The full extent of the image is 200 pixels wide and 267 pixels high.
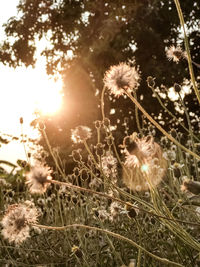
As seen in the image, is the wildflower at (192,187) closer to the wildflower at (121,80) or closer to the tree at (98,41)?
the wildflower at (121,80)

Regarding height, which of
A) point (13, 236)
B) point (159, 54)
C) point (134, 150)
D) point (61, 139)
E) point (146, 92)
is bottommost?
point (13, 236)

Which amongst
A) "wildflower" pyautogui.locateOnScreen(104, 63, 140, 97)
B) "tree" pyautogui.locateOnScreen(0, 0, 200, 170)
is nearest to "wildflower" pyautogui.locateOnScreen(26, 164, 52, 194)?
"wildflower" pyautogui.locateOnScreen(104, 63, 140, 97)

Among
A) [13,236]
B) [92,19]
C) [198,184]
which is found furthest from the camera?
[92,19]

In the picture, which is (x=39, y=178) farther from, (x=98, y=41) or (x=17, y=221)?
(x=98, y=41)

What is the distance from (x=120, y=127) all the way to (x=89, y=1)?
5632 mm

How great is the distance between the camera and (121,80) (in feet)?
4.94

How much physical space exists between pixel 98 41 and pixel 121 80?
49.0 ft

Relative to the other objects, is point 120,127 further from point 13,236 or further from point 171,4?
point 13,236

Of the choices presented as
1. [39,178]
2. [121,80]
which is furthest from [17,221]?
[121,80]

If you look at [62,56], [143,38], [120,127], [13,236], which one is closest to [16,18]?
[62,56]

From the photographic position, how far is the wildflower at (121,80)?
1.50 m

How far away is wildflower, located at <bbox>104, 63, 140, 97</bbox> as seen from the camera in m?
1.50

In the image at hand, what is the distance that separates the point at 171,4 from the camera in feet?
55.3

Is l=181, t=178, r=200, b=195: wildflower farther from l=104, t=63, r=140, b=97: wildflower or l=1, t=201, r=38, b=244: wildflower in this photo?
l=1, t=201, r=38, b=244: wildflower
